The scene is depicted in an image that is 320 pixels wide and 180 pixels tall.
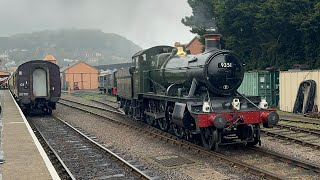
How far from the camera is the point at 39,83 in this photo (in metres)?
22.8

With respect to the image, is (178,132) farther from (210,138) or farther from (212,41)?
(212,41)

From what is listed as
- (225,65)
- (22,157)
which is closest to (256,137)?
(225,65)

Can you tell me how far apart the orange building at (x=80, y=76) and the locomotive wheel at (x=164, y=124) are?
196 feet

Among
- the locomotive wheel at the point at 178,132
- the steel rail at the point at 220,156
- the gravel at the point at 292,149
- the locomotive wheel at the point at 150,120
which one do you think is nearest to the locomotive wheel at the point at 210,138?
the steel rail at the point at 220,156

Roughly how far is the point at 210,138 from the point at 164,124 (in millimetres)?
4051

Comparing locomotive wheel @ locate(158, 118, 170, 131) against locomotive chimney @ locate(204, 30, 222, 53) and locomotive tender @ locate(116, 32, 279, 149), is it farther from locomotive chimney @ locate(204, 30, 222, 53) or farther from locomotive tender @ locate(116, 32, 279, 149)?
locomotive chimney @ locate(204, 30, 222, 53)

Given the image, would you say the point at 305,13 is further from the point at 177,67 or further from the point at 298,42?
the point at 177,67

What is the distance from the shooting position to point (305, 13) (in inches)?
1004

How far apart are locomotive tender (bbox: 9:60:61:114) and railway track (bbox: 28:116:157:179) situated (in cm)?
710

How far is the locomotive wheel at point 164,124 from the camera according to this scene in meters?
14.2

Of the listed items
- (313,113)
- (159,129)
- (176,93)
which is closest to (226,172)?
(176,93)

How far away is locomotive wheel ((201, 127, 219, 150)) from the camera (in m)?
10.3

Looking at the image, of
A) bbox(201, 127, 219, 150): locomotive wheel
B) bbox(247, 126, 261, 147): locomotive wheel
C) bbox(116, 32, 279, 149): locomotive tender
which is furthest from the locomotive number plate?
bbox(247, 126, 261, 147): locomotive wheel

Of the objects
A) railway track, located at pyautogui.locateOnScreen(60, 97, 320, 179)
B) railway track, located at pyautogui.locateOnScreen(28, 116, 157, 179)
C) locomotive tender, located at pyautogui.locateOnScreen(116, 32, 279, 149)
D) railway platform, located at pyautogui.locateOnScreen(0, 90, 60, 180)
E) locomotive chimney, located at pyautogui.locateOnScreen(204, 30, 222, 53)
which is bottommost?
railway track, located at pyautogui.locateOnScreen(28, 116, 157, 179)
